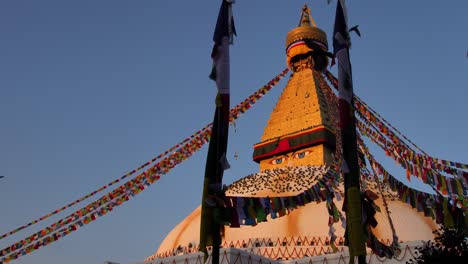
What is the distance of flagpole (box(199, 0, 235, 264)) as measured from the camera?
11.5 m

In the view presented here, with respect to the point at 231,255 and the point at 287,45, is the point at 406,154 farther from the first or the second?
the point at 287,45

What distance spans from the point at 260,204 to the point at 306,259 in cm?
707

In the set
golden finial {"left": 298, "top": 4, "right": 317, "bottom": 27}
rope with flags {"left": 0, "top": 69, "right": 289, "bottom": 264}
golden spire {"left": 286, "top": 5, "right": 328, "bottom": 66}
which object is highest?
golden finial {"left": 298, "top": 4, "right": 317, "bottom": 27}

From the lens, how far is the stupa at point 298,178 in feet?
71.4

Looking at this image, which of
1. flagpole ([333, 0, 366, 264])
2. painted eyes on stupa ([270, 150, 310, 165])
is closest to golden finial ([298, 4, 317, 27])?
painted eyes on stupa ([270, 150, 310, 165])

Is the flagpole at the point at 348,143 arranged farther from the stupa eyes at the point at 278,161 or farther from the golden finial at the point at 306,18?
the golden finial at the point at 306,18

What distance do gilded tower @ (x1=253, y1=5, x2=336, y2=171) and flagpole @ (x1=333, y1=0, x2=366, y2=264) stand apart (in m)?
14.2

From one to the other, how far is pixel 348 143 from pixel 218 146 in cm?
280

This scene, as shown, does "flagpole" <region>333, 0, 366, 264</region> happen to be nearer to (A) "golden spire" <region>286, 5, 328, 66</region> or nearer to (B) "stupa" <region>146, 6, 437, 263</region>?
(B) "stupa" <region>146, 6, 437, 263</region>

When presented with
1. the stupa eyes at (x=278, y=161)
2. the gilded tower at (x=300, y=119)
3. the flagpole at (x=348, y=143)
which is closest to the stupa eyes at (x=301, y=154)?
the gilded tower at (x=300, y=119)

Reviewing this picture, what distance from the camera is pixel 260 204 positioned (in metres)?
13.6

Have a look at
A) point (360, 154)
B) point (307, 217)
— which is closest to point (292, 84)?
point (360, 154)

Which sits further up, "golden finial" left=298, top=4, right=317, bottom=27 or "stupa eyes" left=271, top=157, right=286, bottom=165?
"golden finial" left=298, top=4, right=317, bottom=27

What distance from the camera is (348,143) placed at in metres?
11.8
